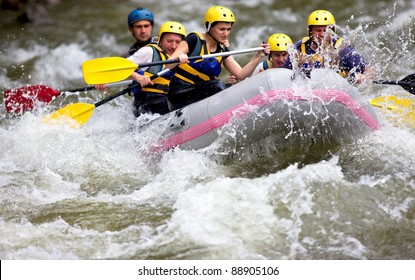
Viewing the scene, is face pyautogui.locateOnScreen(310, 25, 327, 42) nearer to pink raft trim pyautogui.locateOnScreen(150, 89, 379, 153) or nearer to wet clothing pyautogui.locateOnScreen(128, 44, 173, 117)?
pink raft trim pyautogui.locateOnScreen(150, 89, 379, 153)

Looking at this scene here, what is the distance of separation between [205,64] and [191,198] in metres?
1.75

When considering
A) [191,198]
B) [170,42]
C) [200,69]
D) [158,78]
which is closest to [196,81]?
[200,69]

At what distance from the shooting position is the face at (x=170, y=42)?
6250 mm

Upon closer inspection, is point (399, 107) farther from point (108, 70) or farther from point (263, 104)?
point (108, 70)

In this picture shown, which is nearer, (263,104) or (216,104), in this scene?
(263,104)

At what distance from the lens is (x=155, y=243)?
409cm

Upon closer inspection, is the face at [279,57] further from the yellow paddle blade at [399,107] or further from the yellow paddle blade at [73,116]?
Answer: the yellow paddle blade at [73,116]

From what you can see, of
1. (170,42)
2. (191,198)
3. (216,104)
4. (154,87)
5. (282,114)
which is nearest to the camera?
(191,198)

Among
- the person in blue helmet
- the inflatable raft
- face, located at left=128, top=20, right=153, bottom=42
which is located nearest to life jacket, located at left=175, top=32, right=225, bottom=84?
the inflatable raft

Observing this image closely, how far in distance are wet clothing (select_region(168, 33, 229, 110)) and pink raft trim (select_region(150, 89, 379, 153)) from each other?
1.72ft

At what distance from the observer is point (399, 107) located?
5.98 m

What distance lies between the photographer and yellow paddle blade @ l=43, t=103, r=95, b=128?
254 inches

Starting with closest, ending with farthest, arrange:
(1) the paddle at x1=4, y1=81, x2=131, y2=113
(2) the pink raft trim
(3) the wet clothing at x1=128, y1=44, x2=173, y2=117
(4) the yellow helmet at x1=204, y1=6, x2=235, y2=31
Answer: (2) the pink raft trim, (4) the yellow helmet at x1=204, y1=6, x2=235, y2=31, (3) the wet clothing at x1=128, y1=44, x2=173, y2=117, (1) the paddle at x1=4, y1=81, x2=131, y2=113
